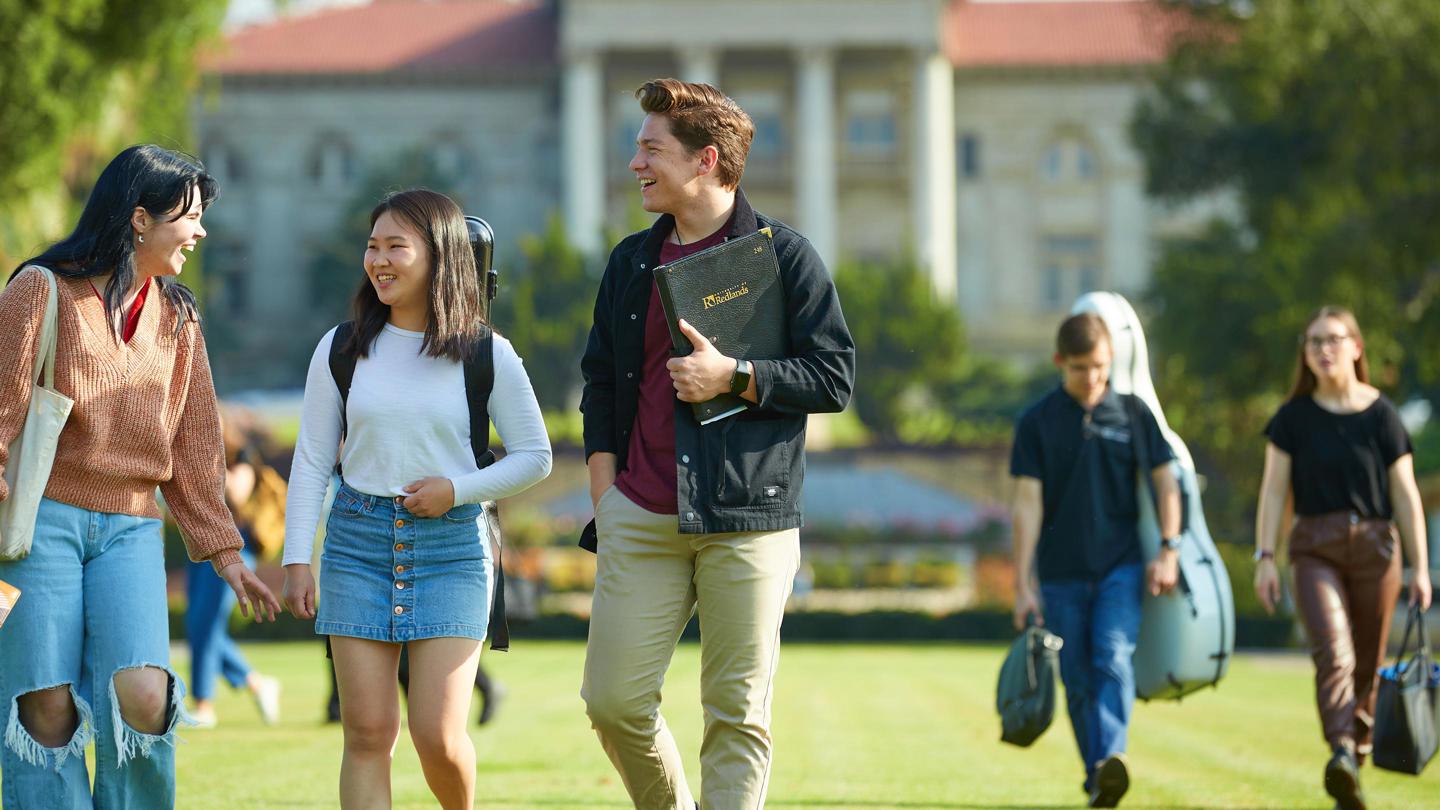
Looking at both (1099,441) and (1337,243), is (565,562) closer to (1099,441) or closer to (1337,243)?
(1337,243)

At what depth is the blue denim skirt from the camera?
4.89 metres

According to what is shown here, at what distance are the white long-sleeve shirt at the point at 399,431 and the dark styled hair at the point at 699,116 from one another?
737 millimetres

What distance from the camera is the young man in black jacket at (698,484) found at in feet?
16.1

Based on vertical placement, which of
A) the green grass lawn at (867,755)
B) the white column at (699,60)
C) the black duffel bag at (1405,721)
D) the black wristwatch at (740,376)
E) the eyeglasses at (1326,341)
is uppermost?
the white column at (699,60)

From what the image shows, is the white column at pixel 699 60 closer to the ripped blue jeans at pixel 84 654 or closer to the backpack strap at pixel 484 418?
the backpack strap at pixel 484 418

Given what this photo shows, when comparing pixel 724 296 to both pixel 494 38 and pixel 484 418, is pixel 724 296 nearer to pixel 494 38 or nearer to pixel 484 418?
pixel 484 418

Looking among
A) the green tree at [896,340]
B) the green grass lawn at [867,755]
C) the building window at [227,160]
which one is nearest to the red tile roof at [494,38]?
the building window at [227,160]

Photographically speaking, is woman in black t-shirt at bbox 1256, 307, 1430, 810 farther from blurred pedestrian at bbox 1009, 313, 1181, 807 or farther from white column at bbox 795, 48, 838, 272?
white column at bbox 795, 48, 838, 272

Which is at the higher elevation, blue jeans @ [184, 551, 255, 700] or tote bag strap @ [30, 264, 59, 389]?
tote bag strap @ [30, 264, 59, 389]

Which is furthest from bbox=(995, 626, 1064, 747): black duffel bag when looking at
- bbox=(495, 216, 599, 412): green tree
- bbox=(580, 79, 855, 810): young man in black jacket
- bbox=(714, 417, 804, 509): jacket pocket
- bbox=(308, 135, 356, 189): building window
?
bbox=(308, 135, 356, 189): building window

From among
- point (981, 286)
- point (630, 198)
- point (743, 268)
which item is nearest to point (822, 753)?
point (743, 268)

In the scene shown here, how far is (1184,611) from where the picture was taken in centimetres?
773

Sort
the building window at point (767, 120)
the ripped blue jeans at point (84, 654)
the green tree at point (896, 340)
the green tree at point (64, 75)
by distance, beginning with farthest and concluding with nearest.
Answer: the building window at point (767, 120) < the green tree at point (896, 340) < the green tree at point (64, 75) < the ripped blue jeans at point (84, 654)

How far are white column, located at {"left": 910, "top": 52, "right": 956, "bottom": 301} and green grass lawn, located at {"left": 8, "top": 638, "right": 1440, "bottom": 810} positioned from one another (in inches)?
1788
